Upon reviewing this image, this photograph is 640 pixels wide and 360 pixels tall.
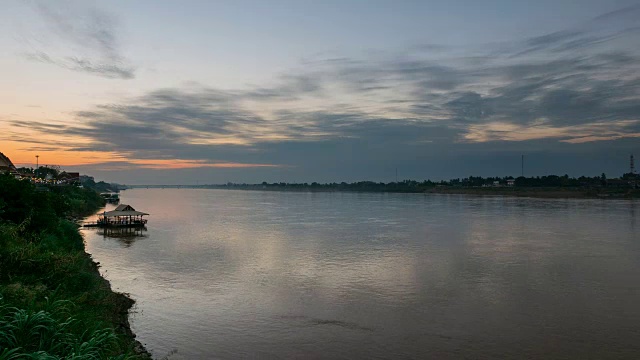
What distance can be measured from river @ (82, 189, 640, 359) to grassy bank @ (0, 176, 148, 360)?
8.94 feet

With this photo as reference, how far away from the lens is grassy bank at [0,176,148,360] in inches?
344

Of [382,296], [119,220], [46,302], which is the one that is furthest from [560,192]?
[46,302]

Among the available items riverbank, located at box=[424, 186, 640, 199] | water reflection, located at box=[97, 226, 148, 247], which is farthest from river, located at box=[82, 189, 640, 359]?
riverbank, located at box=[424, 186, 640, 199]

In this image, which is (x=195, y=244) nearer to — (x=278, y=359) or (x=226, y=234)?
(x=226, y=234)

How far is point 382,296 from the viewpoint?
933 inches

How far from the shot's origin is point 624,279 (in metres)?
27.3

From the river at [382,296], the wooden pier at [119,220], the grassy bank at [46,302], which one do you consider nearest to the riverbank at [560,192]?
the river at [382,296]

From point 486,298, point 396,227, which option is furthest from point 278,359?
point 396,227

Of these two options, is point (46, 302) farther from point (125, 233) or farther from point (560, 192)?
point (560, 192)

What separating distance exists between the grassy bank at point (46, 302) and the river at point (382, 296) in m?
2.72

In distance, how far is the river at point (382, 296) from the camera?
56.0ft

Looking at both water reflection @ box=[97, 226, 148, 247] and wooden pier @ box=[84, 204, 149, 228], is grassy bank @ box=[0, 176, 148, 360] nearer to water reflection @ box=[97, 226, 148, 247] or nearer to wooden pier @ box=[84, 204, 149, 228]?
water reflection @ box=[97, 226, 148, 247]

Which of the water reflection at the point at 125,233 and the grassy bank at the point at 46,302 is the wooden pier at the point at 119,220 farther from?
the grassy bank at the point at 46,302

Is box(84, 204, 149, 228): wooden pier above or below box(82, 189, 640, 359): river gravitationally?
above
